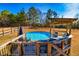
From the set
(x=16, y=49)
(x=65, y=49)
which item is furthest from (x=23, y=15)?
(x=65, y=49)

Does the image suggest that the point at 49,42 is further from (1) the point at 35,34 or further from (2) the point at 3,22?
(2) the point at 3,22

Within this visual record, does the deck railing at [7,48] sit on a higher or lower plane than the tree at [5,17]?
lower

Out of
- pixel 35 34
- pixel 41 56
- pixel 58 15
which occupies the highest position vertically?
pixel 58 15

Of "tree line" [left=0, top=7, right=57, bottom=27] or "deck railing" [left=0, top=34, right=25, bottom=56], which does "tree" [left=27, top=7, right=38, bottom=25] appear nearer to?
"tree line" [left=0, top=7, right=57, bottom=27]

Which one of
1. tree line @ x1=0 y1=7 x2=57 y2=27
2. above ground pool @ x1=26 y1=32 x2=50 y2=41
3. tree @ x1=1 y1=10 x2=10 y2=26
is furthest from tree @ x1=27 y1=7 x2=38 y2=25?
tree @ x1=1 y1=10 x2=10 y2=26

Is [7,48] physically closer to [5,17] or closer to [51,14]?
[5,17]

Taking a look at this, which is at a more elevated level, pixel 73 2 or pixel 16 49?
pixel 73 2

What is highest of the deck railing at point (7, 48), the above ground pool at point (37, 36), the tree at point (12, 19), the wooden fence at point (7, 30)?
the tree at point (12, 19)

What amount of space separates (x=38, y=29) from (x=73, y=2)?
45cm

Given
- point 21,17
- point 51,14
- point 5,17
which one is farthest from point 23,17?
point 51,14

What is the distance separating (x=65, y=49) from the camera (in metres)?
2.98

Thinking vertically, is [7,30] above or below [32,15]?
below

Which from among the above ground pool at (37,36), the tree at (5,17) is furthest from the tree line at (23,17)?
the above ground pool at (37,36)

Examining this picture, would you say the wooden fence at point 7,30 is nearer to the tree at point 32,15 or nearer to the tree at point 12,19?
the tree at point 12,19
